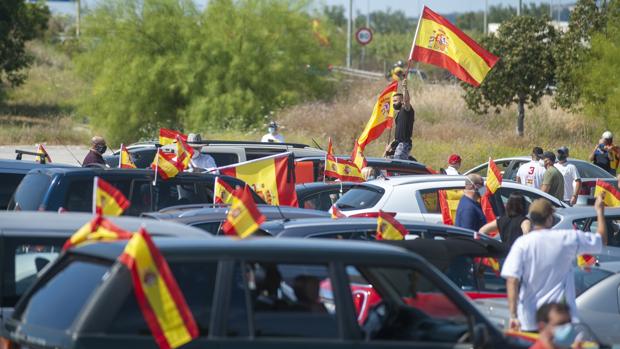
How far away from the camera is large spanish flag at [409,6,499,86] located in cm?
1864

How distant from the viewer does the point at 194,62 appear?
35344mm

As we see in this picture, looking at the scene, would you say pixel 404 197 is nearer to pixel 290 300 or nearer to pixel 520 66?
pixel 290 300

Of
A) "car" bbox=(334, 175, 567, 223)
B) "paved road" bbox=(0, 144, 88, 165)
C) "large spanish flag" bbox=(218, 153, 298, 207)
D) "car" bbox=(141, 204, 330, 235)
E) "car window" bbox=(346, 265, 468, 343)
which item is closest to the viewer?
"car window" bbox=(346, 265, 468, 343)

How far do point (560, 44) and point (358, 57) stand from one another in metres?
49.7

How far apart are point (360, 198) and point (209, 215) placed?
3336 mm

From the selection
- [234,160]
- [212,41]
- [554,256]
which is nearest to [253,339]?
[554,256]

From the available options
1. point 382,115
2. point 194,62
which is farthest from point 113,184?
point 194,62

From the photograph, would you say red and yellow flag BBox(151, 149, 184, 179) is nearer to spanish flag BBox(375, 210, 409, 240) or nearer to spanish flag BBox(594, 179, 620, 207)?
spanish flag BBox(375, 210, 409, 240)

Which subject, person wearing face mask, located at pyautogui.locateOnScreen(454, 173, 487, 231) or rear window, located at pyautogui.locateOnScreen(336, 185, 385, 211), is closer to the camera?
person wearing face mask, located at pyautogui.locateOnScreen(454, 173, 487, 231)

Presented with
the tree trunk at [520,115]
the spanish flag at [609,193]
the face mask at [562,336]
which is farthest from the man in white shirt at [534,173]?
the tree trunk at [520,115]

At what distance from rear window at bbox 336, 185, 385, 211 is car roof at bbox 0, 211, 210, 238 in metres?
6.13

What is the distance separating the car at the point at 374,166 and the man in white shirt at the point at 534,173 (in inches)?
71.6

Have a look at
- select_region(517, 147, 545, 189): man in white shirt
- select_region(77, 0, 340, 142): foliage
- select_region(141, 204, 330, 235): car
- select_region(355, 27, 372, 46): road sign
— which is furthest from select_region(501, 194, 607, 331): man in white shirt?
select_region(355, 27, 372, 46): road sign

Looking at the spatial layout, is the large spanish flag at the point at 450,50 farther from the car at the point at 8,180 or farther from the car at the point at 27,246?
the car at the point at 27,246
